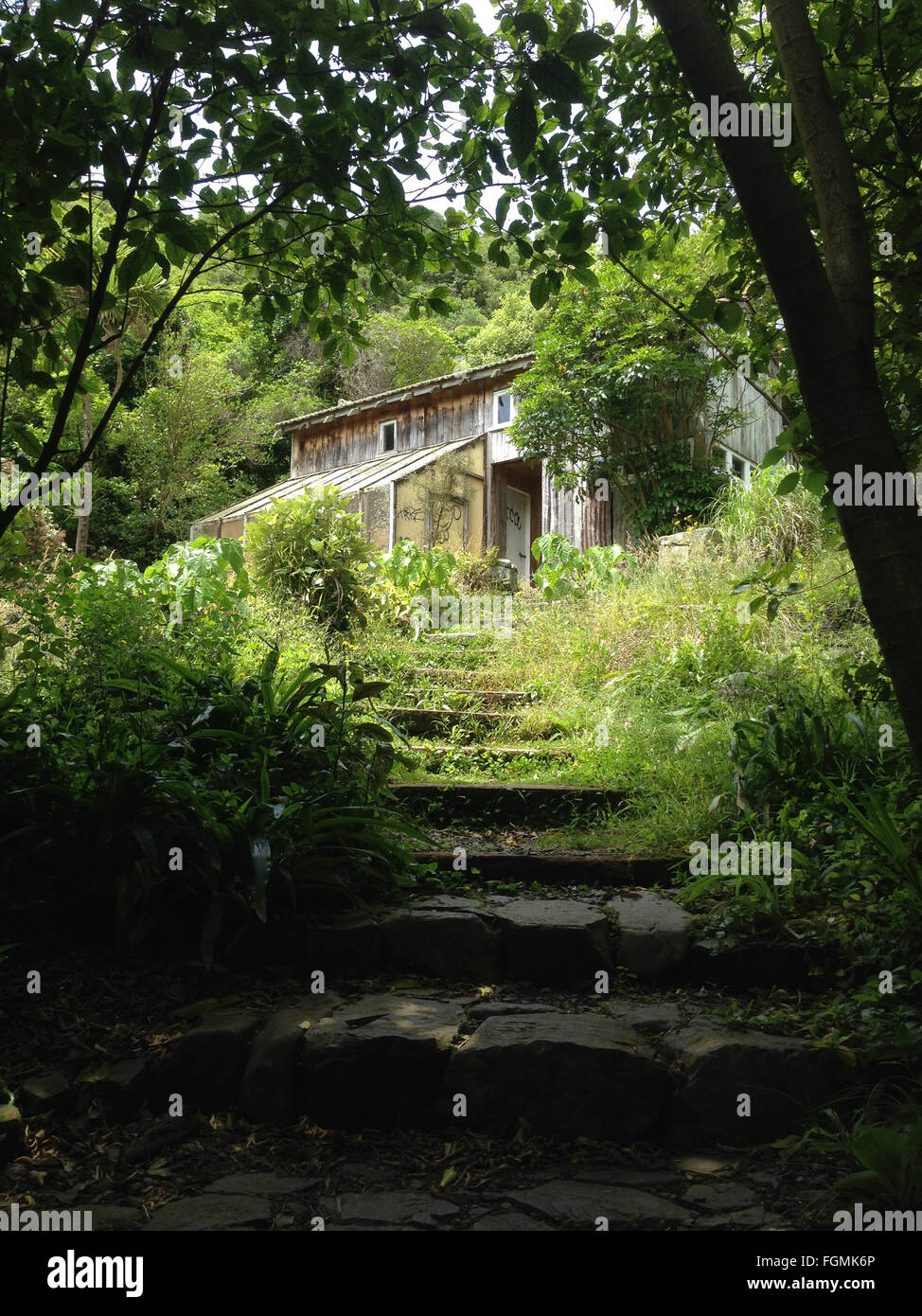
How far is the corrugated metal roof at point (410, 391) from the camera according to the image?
15.4 metres

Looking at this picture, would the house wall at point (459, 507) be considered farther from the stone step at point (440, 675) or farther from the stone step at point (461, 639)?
the stone step at point (440, 675)

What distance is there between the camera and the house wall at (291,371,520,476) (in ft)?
52.7

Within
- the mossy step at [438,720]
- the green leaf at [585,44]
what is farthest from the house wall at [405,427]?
the green leaf at [585,44]

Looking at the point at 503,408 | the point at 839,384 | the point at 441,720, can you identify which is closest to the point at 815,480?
the point at 839,384

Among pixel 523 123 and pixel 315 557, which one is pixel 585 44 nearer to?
pixel 523 123

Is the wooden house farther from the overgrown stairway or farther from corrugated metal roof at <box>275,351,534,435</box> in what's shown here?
the overgrown stairway

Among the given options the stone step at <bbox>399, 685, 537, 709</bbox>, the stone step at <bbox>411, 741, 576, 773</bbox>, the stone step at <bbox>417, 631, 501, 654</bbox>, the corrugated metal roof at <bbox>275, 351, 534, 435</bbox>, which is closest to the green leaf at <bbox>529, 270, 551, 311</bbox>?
the stone step at <bbox>411, 741, 576, 773</bbox>

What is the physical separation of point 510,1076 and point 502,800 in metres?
2.17

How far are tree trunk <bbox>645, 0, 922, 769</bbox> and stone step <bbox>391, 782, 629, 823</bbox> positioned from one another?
2.93 m

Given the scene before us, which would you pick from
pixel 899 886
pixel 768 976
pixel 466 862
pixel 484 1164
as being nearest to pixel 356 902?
pixel 466 862

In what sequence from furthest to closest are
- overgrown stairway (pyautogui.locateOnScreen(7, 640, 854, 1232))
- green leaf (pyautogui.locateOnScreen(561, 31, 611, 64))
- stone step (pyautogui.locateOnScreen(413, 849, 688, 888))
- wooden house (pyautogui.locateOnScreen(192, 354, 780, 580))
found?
wooden house (pyautogui.locateOnScreen(192, 354, 780, 580)), stone step (pyautogui.locateOnScreen(413, 849, 688, 888)), green leaf (pyautogui.locateOnScreen(561, 31, 611, 64)), overgrown stairway (pyautogui.locateOnScreen(7, 640, 854, 1232))

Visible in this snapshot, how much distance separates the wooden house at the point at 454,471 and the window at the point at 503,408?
24 millimetres

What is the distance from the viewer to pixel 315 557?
9.50 metres

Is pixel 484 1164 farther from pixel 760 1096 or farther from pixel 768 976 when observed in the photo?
pixel 768 976
